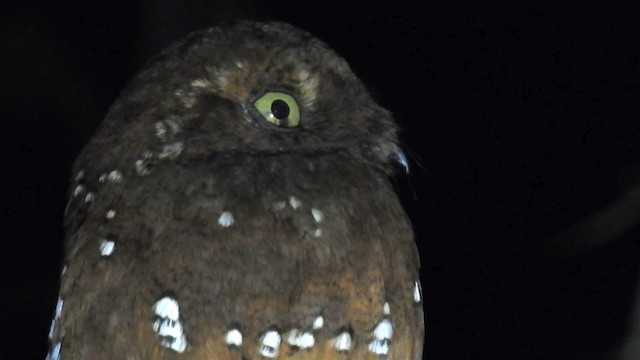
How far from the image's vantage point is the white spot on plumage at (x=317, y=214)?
2043 millimetres

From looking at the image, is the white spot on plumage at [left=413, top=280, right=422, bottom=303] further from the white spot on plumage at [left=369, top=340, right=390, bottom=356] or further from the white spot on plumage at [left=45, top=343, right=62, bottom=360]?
the white spot on plumage at [left=45, top=343, right=62, bottom=360]

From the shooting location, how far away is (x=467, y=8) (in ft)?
15.6

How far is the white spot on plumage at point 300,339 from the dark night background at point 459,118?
8.98 feet

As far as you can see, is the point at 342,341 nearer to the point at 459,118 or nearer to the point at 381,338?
the point at 381,338

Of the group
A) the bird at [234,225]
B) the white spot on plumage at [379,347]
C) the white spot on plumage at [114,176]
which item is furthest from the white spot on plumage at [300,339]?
the white spot on plumage at [114,176]

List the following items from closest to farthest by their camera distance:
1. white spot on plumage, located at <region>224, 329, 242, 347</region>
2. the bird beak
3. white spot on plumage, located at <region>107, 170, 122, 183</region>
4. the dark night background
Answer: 1. white spot on plumage, located at <region>224, 329, 242, 347</region>
2. white spot on plumage, located at <region>107, 170, 122, 183</region>
3. the bird beak
4. the dark night background

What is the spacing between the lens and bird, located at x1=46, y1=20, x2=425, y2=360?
1918 mm

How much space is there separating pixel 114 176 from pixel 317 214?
46cm

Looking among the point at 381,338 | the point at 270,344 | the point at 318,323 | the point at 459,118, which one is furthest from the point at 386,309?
the point at 459,118

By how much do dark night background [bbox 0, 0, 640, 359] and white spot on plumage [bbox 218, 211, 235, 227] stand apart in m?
2.68

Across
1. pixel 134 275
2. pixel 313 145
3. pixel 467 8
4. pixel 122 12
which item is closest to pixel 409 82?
pixel 467 8

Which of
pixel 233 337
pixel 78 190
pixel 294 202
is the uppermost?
pixel 294 202

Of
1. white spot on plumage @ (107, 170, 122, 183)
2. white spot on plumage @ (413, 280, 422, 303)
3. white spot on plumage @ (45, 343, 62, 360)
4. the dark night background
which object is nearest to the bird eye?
white spot on plumage @ (107, 170, 122, 183)

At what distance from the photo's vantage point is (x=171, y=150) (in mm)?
2090
